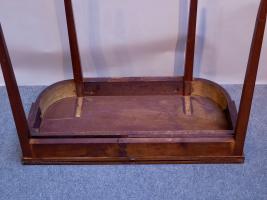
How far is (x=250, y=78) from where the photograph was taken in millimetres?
1077

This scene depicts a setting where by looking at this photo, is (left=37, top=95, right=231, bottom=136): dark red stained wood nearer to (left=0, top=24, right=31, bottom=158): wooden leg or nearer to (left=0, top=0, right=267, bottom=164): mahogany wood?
(left=0, top=0, right=267, bottom=164): mahogany wood

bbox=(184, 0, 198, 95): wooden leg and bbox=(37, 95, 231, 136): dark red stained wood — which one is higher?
bbox=(184, 0, 198, 95): wooden leg

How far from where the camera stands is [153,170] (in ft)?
4.07

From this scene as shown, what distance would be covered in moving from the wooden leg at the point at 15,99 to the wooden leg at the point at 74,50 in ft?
1.00

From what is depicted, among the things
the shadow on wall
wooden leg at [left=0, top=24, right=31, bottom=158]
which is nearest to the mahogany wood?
wooden leg at [left=0, top=24, right=31, bottom=158]

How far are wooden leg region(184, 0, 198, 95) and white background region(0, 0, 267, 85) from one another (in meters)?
0.10

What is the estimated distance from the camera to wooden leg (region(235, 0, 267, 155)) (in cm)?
97

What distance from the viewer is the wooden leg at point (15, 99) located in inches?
41.1

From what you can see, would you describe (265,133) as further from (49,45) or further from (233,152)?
(49,45)

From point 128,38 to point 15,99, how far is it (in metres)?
0.51

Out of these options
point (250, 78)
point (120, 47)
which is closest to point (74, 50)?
point (120, 47)

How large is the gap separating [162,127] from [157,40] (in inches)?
12.7

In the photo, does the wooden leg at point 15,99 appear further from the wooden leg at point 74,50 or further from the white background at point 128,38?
the white background at point 128,38

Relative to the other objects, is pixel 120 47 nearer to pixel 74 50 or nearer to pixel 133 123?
pixel 74 50
